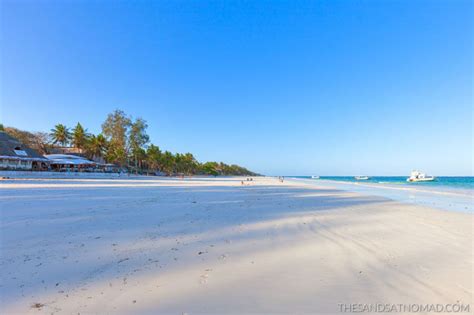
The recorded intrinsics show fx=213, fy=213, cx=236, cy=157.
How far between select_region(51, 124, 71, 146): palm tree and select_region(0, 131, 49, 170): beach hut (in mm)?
15684

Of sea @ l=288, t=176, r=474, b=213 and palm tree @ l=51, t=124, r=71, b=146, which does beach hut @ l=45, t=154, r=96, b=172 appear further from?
sea @ l=288, t=176, r=474, b=213

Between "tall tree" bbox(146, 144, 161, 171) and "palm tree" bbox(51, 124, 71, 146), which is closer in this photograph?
"palm tree" bbox(51, 124, 71, 146)

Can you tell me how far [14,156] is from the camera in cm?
3194

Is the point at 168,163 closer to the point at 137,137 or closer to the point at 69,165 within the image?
the point at 137,137

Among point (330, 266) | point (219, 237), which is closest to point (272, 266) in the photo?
point (330, 266)

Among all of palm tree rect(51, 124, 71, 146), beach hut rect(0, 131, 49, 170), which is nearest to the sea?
beach hut rect(0, 131, 49, 170)

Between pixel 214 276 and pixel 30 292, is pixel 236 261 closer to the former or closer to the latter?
pixel 214 276

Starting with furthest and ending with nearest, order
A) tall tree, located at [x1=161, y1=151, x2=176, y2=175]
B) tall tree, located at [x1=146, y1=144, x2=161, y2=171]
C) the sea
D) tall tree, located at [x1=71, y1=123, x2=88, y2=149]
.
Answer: tall tree, located at [x1=161, y1=151, x2=176, y2=175], tall tree, located at [x1=146, y1=144, x2=161, y2=171], tall tree, located at [x1=71, y1=123, x2=88, y2=149], the sea

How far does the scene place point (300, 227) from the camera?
6.06 meters

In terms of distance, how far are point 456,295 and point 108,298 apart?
434cm

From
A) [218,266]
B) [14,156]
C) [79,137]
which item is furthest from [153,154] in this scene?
[218,266]

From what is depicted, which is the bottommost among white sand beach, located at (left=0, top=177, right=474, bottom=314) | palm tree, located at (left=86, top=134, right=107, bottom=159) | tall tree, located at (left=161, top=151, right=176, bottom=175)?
white sand beach, located at (left=0, top=177, right=474, bottom=314)

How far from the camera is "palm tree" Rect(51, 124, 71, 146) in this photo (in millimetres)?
50094

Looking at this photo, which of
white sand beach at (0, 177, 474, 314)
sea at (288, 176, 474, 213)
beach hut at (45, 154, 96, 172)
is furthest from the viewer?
beach hut at (45, 154, 96, 172)
